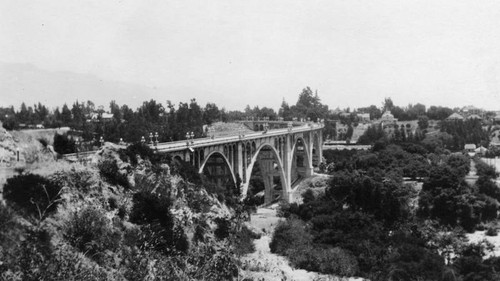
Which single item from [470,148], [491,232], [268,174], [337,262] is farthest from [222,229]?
[470,148]

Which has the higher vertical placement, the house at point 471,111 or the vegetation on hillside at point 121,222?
the house at point 471,111

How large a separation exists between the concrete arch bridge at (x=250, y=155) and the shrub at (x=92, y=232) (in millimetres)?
12637

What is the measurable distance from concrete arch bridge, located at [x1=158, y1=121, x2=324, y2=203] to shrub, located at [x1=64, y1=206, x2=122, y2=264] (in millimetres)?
12637

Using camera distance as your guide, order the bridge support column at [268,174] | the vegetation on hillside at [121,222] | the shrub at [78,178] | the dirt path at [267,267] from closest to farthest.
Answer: the vegetation on hillside at [121,222]
the shrub at [78,178]
the dirt path at [267,267]
the bridge support column at [268,174]

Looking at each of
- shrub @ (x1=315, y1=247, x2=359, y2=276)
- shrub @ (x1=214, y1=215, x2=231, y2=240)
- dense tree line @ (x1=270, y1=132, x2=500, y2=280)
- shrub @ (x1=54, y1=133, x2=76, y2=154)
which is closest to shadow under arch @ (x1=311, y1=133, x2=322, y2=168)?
dense tree line @ (x1=270, y1=132, x2=500, y2=280)

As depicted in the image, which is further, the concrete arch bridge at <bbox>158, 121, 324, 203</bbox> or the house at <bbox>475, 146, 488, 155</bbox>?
the house at <bbox>475, 146, 488, 155</bbox>

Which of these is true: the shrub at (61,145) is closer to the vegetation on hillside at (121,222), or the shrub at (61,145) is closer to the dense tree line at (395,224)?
the vegetation on hillside at (121,222)

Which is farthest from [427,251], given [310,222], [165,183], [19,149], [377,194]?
[19,149]

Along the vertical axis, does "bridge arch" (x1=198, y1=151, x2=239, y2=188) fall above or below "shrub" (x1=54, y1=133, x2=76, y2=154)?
below

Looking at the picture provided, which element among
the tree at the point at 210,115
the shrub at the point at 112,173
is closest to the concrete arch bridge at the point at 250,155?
the shrub at the point at 112,173

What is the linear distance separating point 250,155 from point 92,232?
31759 millimetres

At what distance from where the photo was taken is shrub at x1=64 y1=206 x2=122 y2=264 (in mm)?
21703

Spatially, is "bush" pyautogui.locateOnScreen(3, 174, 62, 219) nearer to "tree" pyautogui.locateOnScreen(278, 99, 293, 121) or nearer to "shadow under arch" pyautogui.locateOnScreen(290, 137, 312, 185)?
"shadow under arch" pyautogui.locateOnScreen(290, 137, 312, 185)

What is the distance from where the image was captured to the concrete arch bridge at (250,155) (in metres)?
42.0
